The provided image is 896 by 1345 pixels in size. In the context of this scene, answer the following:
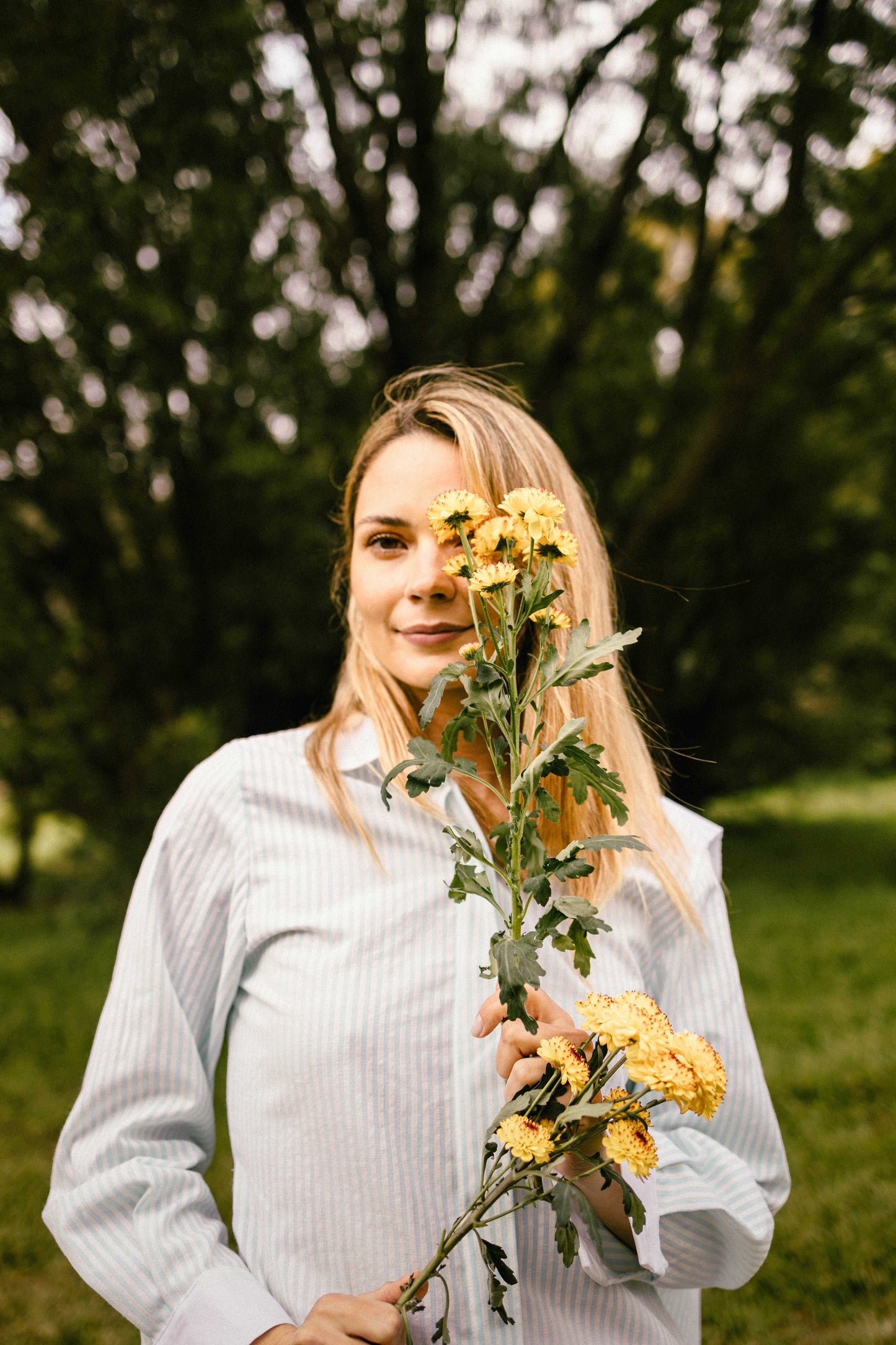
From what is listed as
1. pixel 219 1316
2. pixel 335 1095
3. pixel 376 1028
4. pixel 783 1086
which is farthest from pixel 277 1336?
pixel 783 1086

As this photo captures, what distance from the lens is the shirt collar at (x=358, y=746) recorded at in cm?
179

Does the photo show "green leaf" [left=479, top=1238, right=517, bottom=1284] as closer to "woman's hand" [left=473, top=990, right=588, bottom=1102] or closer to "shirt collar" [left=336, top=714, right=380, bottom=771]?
"woman's hand" [left=473, top=990, right=588, bottom=1102]

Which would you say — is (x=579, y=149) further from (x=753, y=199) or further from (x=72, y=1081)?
(x=72, y=1081)

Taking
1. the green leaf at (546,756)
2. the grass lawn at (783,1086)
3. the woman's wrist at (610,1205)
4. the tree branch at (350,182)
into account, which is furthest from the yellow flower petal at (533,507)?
the tree branch at (350,182)

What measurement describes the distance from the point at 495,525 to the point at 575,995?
881 mm

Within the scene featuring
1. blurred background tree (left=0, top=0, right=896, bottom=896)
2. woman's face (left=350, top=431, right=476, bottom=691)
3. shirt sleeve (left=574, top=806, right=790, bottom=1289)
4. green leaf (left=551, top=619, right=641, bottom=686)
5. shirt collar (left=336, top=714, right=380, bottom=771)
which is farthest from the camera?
blurred background tree (left=0, top=0, right=896, bottom=896)

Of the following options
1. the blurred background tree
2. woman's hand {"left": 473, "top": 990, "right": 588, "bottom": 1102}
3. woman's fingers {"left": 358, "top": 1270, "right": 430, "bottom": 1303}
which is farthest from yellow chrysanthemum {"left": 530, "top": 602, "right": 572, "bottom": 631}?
the blurred background tree

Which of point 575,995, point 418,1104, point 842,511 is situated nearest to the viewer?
point 418,1104

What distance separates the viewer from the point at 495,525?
1.20 meters

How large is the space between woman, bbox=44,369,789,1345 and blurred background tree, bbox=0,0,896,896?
3673mm

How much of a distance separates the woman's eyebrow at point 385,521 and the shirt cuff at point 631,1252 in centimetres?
110

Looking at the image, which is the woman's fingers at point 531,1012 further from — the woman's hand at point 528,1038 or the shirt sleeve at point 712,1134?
the shirt sleeve at point 712,1134

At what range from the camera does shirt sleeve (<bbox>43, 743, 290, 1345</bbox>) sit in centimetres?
144

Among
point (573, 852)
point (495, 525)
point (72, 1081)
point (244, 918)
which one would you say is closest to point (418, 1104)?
point (244, 918)
